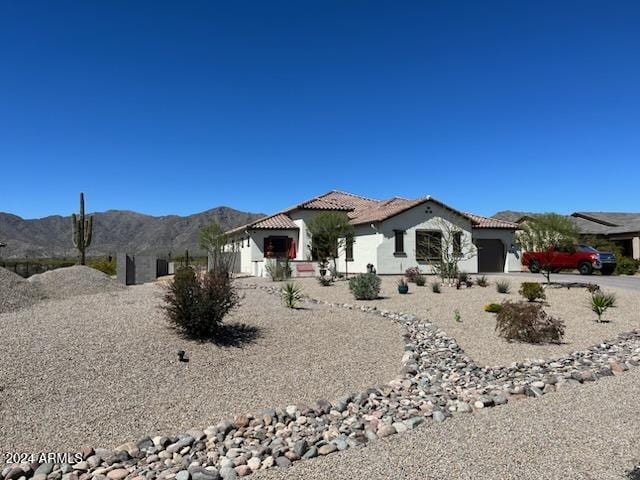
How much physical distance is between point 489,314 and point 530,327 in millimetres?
2966

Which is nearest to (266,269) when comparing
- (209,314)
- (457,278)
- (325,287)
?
(325,287)

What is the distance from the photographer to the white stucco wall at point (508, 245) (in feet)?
94.4

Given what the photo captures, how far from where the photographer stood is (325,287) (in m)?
19.3

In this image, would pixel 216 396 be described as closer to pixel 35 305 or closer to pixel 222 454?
pixel 222 454

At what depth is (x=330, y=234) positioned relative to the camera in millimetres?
25797

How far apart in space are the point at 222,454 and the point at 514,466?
2905 millimetres

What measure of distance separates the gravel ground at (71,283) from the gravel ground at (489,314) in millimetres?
7247

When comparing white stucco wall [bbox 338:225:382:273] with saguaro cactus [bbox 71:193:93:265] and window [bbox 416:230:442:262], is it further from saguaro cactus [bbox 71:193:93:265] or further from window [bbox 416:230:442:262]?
saguaro cactus [bbox 71:193:93:265]

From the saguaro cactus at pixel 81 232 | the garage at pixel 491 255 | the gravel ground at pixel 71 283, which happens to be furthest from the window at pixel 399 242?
the saguaro cactus at pixel 81 232


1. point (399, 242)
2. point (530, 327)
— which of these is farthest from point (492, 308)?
point (399, 242)

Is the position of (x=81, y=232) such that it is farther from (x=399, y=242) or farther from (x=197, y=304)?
(x=197, y=304)

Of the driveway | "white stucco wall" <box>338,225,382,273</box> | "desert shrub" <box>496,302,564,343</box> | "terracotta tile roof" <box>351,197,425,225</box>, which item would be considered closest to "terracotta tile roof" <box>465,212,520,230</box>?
"terracotta tile roof" <box>351,197,425,225</box>

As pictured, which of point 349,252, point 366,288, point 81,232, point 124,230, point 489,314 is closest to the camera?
point 489,314

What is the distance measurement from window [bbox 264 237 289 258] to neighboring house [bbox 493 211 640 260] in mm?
14621
